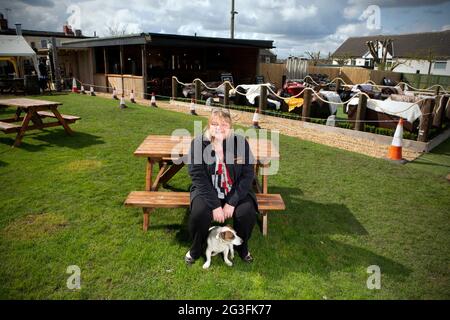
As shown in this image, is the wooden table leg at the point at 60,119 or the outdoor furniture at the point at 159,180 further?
the wooden table leg at the point at 60,119

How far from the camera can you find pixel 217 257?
3.34 meters

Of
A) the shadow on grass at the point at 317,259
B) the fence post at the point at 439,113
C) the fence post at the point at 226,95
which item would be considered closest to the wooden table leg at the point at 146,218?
the shadow on grass at the point at 317,259

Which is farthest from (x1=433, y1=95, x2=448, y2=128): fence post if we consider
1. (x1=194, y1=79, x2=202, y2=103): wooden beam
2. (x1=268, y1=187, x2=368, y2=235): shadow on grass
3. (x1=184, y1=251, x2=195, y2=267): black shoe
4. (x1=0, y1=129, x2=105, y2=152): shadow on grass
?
(x1=184, y1=251, x2=195, y2=267): black shoe

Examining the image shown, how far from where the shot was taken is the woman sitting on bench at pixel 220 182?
3.12m

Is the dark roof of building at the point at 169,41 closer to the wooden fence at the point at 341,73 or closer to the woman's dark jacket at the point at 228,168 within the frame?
the wooden fence at the point at 341,73

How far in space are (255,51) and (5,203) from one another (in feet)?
64.2

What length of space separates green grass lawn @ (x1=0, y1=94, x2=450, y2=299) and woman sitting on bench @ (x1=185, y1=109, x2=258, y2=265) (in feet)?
1.23

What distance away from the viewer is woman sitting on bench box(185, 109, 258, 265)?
10.2 ft

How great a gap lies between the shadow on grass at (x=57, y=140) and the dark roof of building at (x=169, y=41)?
8.59 m

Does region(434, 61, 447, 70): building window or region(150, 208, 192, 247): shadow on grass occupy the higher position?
region(434, 61, 447, 70): building window

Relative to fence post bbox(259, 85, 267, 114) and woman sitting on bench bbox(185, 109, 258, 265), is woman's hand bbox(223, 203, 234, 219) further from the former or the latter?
fence post bbox(259, 85, 267, 114)

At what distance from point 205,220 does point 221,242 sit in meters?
0.28

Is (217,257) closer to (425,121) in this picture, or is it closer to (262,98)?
(425,121)

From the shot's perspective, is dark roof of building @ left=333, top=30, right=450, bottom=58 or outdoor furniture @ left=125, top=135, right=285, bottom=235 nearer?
outdoor furniture @ left=125, top=135, right=285, bottom=235
